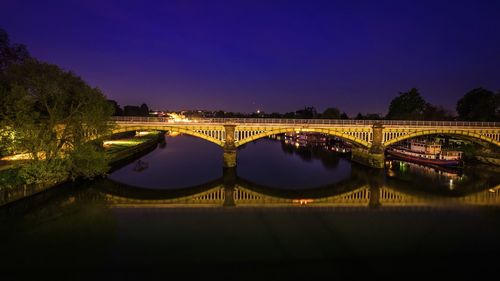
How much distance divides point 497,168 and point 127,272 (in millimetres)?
56247

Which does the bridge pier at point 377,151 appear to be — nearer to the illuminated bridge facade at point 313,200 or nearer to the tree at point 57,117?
the illuminated bridge facade at point 313,200

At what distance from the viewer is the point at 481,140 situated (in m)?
54.3

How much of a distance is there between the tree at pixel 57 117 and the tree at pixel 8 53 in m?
12.3

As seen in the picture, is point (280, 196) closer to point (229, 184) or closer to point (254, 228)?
point (229, 184)

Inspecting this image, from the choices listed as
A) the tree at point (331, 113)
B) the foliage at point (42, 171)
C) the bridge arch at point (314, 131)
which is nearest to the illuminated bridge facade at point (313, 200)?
the foliage at point (42, 171)

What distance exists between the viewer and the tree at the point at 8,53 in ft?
150

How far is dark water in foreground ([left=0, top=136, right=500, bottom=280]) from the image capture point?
1764 cm

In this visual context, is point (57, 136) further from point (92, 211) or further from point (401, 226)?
point (401, 226)

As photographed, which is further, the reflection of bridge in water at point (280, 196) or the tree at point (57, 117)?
the reflection of bridge in water at point (280, 196)

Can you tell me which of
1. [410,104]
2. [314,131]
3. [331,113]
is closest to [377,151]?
[314,131]

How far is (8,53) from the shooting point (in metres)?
46.6

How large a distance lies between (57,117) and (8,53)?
21.5 meters

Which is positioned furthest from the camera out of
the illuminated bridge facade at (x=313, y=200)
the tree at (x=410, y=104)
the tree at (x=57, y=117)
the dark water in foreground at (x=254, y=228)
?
the tree at (x=410, y=104)

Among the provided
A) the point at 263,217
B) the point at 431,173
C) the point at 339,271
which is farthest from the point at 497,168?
the point at 339,271
